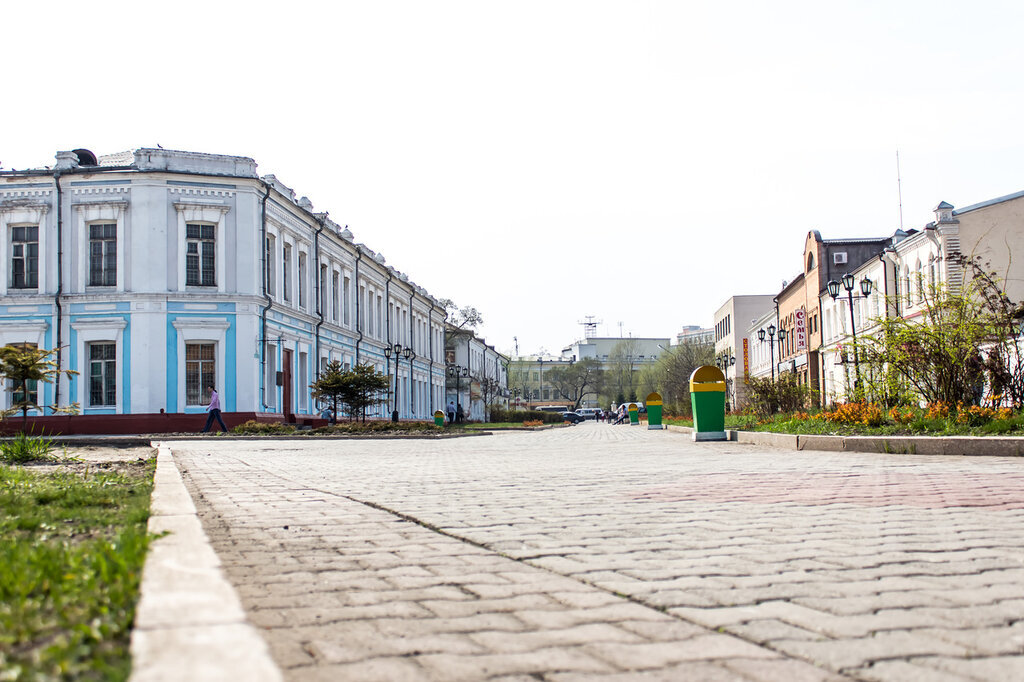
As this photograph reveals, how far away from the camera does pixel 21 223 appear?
114 ft

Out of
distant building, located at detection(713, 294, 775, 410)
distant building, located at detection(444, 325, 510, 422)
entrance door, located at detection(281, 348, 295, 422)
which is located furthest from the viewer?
distant building, located at detection(713, 294, 775, 410)

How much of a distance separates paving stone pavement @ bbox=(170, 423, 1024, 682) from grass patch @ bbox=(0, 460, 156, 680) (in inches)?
21.0

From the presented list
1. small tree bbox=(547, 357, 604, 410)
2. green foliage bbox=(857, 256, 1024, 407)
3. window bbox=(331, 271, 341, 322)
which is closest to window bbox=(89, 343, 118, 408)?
window bbox=(331, 271, 341, 322)

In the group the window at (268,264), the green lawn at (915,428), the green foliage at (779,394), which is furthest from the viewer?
the window at (268,264)

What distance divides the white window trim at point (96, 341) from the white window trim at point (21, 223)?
7.54ft

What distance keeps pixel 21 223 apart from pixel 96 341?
549cm

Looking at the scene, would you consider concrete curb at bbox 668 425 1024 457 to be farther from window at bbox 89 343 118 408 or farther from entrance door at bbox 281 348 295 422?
window at bbox 89 343 118 408

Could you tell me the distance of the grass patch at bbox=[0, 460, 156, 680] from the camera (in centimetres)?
244

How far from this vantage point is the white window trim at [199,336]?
33438 millimetres

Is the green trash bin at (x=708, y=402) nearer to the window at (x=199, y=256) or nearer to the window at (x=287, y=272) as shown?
the window at (x=199, y=256)

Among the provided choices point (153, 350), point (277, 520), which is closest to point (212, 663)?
point (277, 520)

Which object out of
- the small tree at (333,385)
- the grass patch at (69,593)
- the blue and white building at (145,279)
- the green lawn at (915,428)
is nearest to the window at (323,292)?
the blue and white building at (145,279)

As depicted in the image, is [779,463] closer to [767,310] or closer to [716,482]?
[716,482]

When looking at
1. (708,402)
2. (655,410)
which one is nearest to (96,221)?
(655,410)
